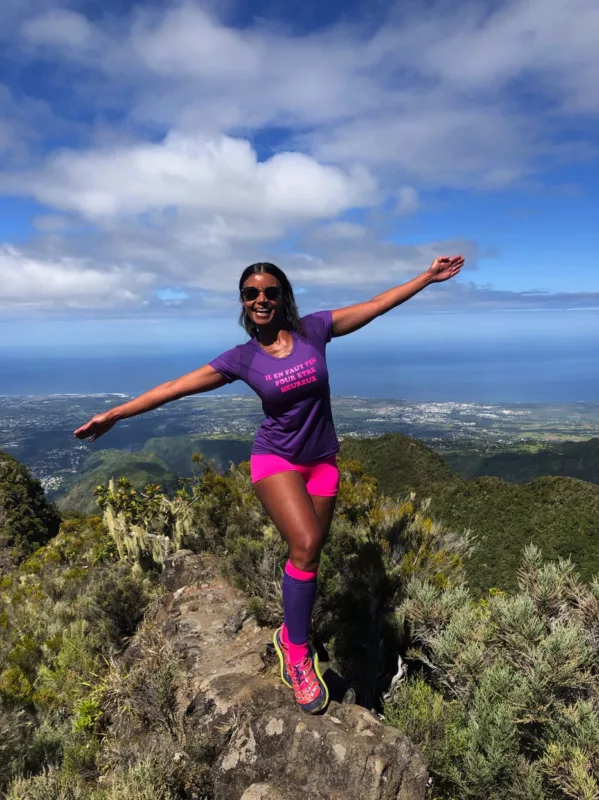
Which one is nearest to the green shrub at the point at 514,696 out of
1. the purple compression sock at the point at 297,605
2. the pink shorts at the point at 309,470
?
the purple compression sock at the point at 297,605

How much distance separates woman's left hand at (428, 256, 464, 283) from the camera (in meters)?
3.76

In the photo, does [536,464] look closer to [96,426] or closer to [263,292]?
[263,292]

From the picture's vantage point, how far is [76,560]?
12.2 m

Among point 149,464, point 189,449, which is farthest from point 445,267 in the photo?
point 189,449

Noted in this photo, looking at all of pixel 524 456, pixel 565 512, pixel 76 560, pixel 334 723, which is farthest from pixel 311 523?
pixel 524 456

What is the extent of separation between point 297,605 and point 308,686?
0.63 meters

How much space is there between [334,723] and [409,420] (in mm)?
126848

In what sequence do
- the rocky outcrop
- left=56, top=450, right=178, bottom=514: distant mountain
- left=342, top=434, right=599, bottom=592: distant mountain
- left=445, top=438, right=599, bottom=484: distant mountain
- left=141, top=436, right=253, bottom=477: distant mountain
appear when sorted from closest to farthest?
the rocky outcrop
left=342, top=434, right=599, bottom=592: distant mountain
left=445, top=438, right=599, bottom=484: distant mountain
left=56, top=450, right=178, bottom=514: distant mountain
left=141, top=436, right=253, bottom=477: distant mountain

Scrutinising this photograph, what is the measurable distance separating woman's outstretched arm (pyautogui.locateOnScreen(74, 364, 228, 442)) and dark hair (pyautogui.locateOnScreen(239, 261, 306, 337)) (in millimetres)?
533

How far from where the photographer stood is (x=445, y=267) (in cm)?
383

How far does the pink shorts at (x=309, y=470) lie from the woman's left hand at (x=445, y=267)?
5.49ft

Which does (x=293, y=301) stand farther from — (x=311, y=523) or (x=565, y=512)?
(x=565, y=512)

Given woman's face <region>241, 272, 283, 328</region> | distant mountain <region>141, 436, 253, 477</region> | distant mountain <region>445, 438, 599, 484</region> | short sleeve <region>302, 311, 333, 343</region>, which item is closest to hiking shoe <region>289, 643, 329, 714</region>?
short sleeve <region>302, 311, 333, 343</region>

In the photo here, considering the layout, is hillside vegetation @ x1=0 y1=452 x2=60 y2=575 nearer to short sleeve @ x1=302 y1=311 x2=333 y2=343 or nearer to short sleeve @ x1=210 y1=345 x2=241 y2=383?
short sleeve @ x1=210 y1=345 x2=241 y2=383
